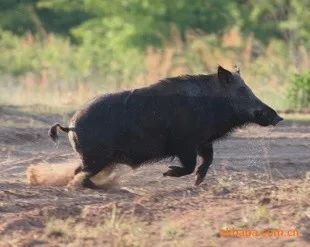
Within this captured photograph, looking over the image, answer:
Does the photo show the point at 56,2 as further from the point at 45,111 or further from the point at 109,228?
the point at 109,228

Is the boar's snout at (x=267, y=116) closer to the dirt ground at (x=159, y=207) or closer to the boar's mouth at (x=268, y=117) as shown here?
the boar's mouth at (x=268, y=117)

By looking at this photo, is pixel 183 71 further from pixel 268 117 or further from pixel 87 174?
pixel 87 174

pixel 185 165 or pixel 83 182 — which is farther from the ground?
pixel 185 165

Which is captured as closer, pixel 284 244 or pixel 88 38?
pixel 284 244

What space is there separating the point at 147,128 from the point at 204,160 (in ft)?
2.27

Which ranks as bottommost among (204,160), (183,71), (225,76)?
(183,71)

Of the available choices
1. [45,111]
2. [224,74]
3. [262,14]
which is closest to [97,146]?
[224,74]

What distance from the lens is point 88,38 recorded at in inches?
1347

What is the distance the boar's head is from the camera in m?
11.6

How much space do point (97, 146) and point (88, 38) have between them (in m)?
23.5

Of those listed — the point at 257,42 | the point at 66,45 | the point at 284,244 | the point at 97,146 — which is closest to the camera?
the point at 284,244

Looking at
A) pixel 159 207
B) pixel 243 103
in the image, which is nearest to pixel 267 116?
pixel 243 103

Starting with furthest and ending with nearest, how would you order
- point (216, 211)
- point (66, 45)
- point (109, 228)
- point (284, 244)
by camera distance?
point (66, 45), point (216, 211), point (109, 228), point (284, 244)

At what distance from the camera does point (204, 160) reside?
37.1ft
